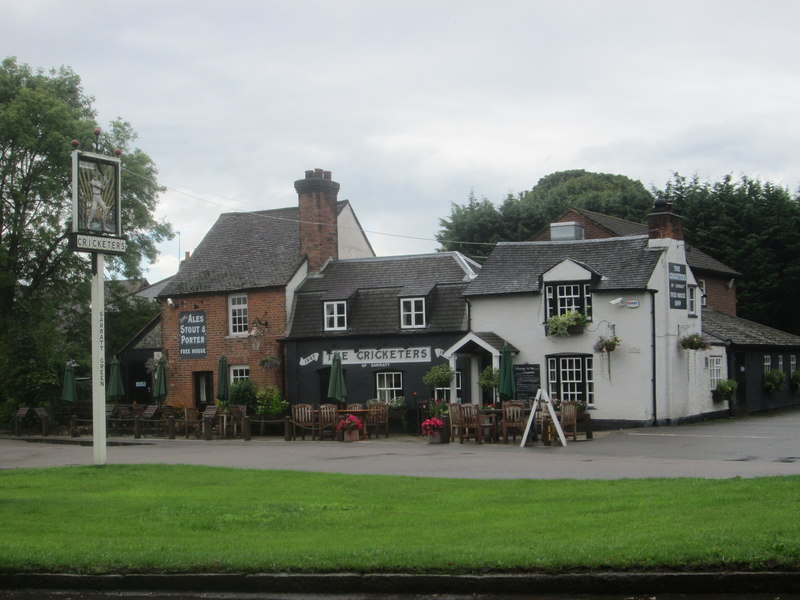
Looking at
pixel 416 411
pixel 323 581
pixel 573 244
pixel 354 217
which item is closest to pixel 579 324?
pixel 573 244

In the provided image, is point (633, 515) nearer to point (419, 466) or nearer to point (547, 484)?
point (547, 484)

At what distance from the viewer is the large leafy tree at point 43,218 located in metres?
37.5

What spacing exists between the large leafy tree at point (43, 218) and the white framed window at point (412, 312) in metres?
14.1

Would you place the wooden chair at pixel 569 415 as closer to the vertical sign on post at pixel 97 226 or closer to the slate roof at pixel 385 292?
the slate roof at pixel 385 292

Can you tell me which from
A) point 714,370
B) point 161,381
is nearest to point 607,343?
point 714,370

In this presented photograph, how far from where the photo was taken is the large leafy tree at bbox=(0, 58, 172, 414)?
37.5 metres

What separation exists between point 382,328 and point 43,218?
16315 mm

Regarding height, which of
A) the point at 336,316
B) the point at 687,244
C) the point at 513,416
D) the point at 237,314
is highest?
the point at 687,244

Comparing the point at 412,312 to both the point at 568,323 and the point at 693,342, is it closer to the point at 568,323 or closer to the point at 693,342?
the point at 568,323

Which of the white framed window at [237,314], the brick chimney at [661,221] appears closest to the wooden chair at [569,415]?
the brick chimney at [661,221]

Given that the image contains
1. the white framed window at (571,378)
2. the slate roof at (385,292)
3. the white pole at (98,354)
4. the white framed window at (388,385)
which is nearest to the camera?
the white pole at (98,354)

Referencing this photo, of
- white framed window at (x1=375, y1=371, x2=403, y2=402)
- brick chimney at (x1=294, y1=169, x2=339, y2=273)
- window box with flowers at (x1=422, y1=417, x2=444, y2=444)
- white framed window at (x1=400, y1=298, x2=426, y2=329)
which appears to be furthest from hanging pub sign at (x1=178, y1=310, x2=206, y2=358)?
window box with flowers at (x1=422, y1=417, x2=444, y2=444)

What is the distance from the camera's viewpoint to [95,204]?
19.9 metres

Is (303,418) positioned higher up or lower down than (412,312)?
lower down
